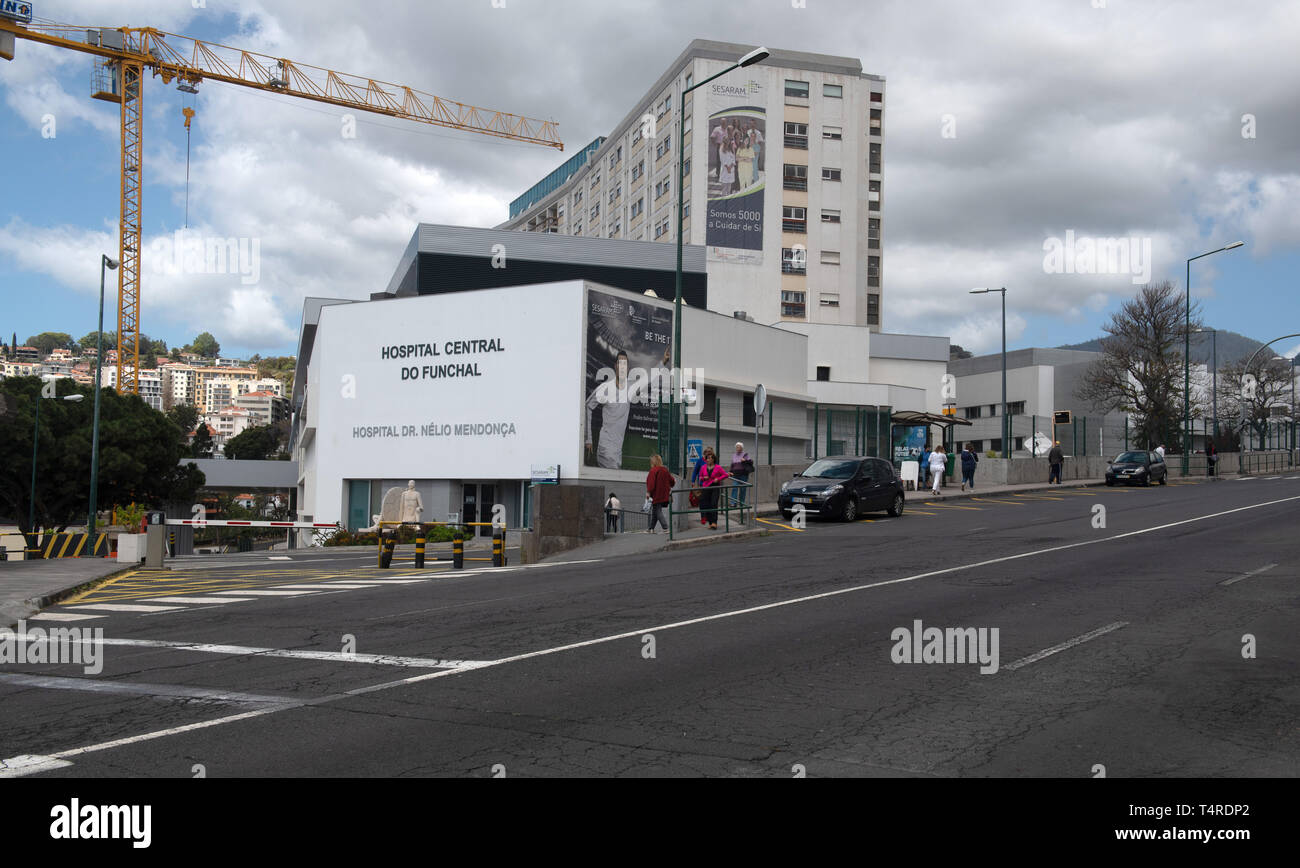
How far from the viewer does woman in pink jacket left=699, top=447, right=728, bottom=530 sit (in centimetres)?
2309

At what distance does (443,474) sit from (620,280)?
1992 cm

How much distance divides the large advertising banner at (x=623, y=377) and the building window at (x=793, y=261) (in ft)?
127

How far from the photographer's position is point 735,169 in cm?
7538

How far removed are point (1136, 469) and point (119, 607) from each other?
3629 cm

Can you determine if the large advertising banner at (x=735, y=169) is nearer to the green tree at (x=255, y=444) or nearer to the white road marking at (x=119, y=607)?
the white road marking at (x=119, y=607)

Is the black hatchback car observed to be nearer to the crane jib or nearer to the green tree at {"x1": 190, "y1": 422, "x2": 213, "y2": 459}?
the crane jib

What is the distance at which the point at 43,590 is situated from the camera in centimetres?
1552

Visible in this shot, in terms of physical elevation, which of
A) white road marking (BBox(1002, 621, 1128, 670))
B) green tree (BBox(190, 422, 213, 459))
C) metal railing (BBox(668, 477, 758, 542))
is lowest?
white road marking (BBox(1002, 621, 1128, 670))

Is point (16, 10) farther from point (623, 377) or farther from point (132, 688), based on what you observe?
point (132, 688)

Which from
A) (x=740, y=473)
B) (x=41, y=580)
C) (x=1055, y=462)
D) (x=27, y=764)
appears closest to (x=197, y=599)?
(x=41, y=580)

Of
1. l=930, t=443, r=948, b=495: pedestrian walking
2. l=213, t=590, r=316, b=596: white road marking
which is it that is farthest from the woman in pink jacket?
l=930, t=443, r=948, b=495: pedestrian walking

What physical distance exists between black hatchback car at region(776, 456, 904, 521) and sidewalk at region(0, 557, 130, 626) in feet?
49.7

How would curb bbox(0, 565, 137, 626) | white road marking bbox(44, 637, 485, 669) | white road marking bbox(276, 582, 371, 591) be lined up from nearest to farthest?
white road marking bbox(44, 637, 485, 669) → curb bbox(0, 565, 137, 626) → white road marking bbox(276, 582, 371, 591)
